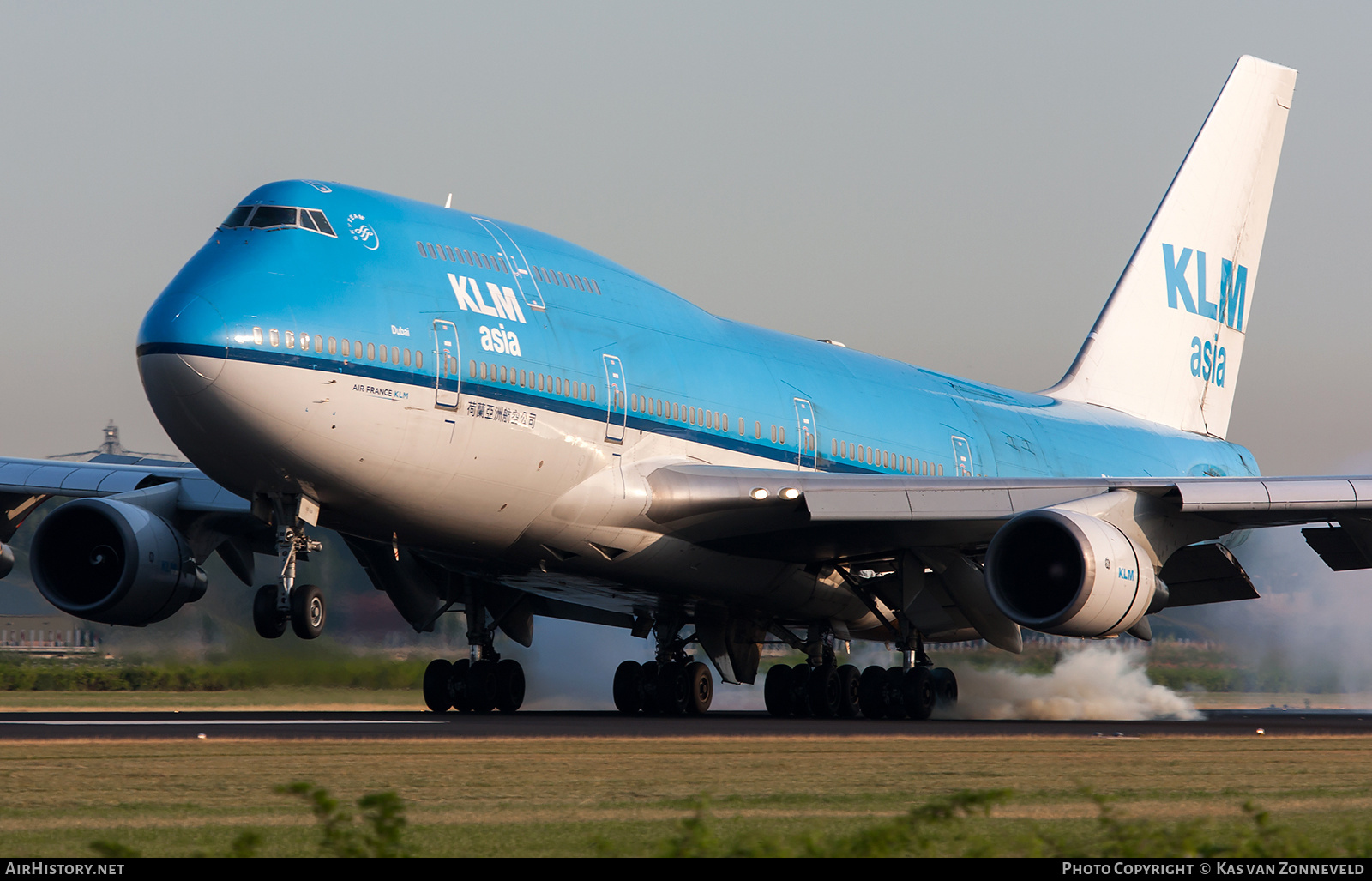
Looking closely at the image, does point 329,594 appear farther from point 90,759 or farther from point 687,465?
point 90,759

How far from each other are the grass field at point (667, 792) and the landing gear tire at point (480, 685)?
8.28 m

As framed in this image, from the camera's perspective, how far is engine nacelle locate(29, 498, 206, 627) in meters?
19.6

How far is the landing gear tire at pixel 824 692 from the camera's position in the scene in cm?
2273

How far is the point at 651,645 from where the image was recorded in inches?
1155

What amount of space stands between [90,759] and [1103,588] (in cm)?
1113

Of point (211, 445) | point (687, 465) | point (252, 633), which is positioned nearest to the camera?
point (211, 445)

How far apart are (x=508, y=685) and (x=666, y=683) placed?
2289 millimetres

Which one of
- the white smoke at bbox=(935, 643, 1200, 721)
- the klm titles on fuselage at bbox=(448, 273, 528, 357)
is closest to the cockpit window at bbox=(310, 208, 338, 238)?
the klm titles on fuselage at bbox=(448, 273, 528, 357)

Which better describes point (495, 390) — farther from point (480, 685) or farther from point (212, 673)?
point (212, 673)

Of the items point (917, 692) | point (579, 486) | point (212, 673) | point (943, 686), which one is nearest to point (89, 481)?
point (212, 673)

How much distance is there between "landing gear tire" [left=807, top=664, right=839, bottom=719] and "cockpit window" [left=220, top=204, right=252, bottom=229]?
34.4 ft

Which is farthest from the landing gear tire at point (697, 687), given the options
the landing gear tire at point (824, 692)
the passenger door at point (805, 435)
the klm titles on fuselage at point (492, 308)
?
the klm titles on fuselage at point (492, 308)

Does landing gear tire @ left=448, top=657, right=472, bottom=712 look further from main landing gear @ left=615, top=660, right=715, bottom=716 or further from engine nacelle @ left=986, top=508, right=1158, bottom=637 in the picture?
engine nacelle @ left=986, top=508, right=1158, bottom=637
